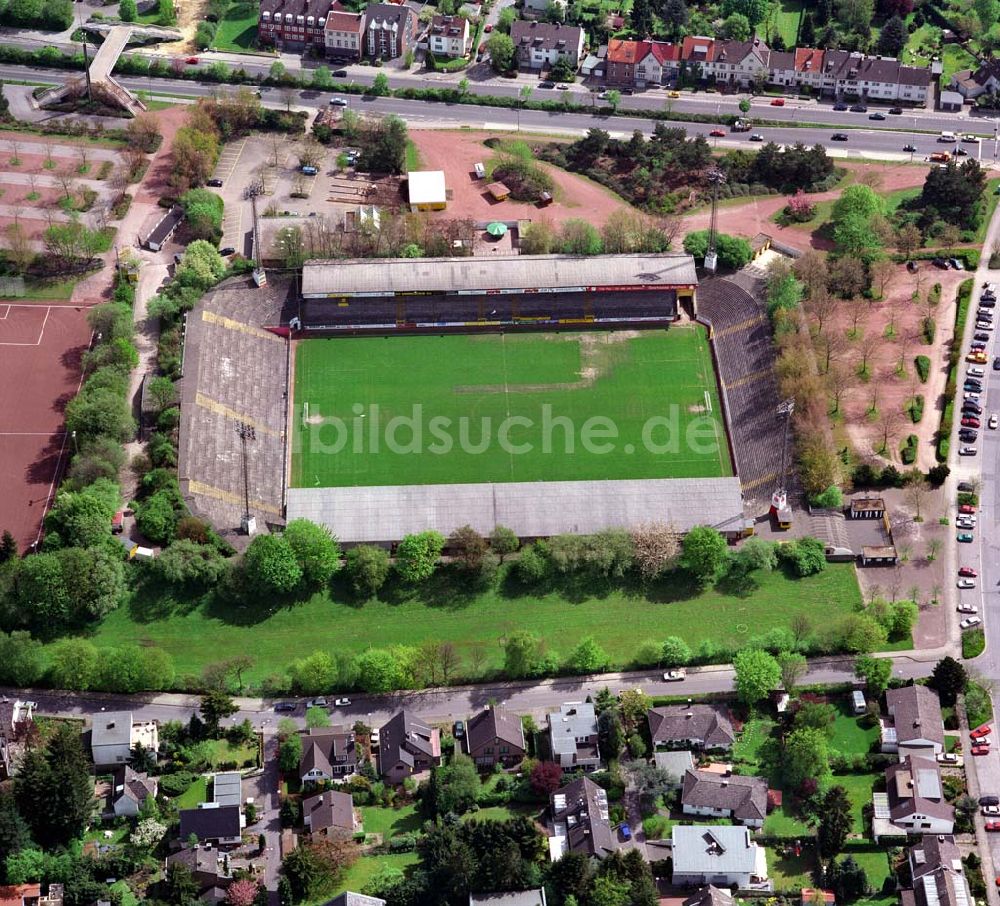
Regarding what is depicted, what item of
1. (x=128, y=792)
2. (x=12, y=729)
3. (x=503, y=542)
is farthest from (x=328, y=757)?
(x=503, y=542)

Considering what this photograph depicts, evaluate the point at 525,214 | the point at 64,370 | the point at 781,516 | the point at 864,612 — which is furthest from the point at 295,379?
the point at 864,612

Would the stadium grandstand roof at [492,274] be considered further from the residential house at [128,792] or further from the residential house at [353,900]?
the residential house at [353,900]

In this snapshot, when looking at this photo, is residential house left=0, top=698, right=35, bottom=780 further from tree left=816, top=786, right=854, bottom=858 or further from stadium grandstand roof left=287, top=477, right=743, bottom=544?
tree left=816, top=786, right=854, bottom=858

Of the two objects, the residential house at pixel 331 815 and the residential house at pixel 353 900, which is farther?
the residential house at pixel 331 815

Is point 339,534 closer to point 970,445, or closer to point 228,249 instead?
point 228,249

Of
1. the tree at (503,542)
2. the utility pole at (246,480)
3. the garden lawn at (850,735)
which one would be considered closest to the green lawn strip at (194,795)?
the utility pole at (246,480)

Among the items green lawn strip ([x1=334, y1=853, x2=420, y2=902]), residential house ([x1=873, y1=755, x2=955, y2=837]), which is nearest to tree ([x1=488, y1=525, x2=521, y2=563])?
green lawn strip ([x1=334, y1=853, x2=420, y2=902])

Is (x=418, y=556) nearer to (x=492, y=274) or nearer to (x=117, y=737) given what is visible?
(x=117, y=737)
